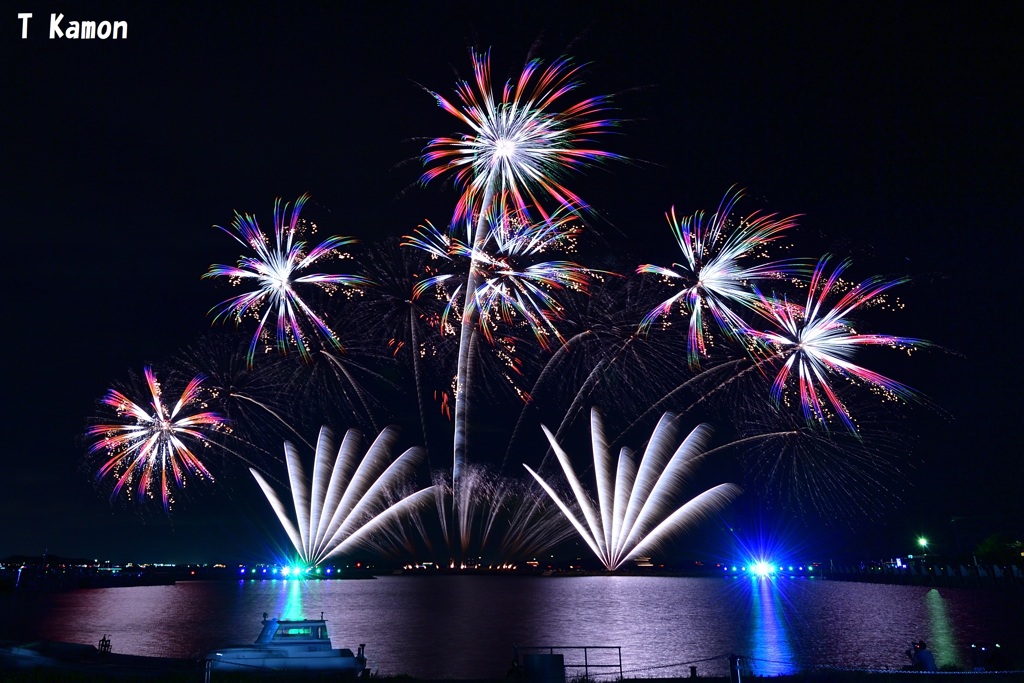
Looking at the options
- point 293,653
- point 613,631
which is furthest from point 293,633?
point 613,631

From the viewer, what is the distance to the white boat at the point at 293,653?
3588 centimetres

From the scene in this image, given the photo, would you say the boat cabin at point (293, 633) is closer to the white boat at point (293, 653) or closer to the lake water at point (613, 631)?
the white boat at point (293, 653)

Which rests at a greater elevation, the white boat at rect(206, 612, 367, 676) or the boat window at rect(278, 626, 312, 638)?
the boat window at rect(278, 626, 312, 638)

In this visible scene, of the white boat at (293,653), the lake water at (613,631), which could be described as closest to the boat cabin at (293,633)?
the white boat at (293,653)

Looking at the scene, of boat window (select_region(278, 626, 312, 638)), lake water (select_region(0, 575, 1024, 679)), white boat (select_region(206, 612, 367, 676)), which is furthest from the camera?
lake water (select_region(0, 575, 1024, 679))

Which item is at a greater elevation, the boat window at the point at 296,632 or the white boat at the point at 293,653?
the boat window at the point at 296,632

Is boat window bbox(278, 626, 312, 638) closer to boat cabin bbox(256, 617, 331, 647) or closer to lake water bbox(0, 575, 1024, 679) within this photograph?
boat cabin bbox(256, 617, 331, 647)

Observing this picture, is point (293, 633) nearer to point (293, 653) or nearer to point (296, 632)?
point (296, 632)

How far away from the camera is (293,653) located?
37.2 meters

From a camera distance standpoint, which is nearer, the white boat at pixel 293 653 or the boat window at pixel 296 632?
the white boat at pixel 293 653

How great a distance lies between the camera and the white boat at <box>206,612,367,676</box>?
35.9 meters

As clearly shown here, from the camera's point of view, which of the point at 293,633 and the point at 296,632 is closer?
the point at 293,633

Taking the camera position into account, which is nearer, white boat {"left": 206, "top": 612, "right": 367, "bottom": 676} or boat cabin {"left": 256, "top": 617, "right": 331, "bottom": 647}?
white boat {"left": 206, "top": 612, "right": 367, "bottom": 676}

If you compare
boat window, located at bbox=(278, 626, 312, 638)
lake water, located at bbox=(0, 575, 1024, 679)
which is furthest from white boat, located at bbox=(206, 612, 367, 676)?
lake water, located at bbox=(0, 575, 1024, 679)
